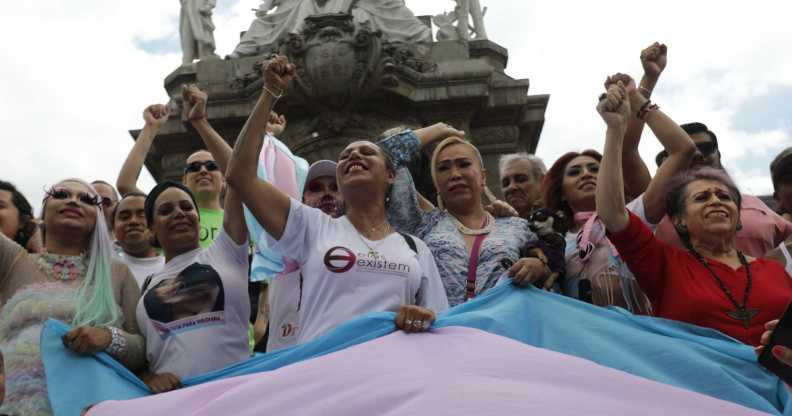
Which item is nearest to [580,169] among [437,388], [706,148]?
[706,148]

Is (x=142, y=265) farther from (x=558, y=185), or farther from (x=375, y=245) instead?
(x=558, y=185)

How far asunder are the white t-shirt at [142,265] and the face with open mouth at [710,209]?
2.68m

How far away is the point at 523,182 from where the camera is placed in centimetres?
582

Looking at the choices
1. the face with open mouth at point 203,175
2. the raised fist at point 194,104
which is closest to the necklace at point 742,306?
the raised fist at point 194,104

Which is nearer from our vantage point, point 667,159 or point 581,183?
point 667,159

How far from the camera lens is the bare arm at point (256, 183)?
411cm

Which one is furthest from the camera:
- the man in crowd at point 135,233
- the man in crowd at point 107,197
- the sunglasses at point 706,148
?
the man in crowd at point 107,197

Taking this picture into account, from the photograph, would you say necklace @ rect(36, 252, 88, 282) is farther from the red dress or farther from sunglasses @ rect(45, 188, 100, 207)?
the red dress

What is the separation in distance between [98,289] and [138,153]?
5.84 ft

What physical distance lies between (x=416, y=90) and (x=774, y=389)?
774 cm

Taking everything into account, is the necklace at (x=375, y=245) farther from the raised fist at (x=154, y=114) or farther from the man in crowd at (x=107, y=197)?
the man in crowd at (x=107, y=197)

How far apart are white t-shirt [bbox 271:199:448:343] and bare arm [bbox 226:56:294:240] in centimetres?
5

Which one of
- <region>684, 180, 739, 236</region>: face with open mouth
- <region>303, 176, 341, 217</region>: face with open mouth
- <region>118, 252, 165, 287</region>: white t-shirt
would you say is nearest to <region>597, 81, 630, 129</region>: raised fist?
<region>684, 180, 739, 236</region>: face with open mouth

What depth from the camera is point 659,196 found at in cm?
483
